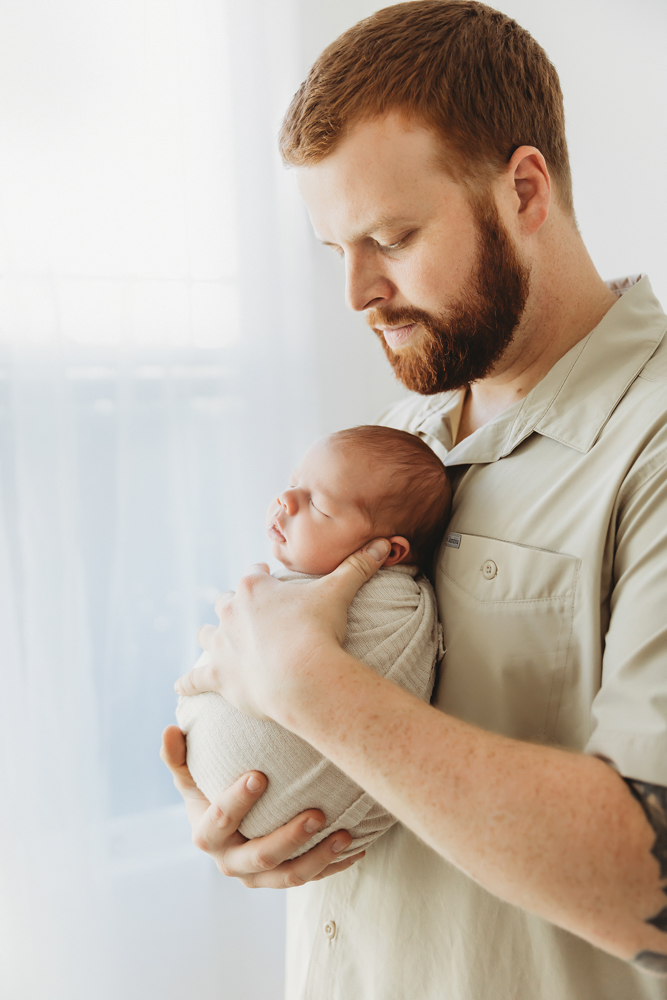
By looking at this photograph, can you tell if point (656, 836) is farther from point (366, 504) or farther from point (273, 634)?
point (366, 504)

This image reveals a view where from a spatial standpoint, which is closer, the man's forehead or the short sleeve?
the short sleeve

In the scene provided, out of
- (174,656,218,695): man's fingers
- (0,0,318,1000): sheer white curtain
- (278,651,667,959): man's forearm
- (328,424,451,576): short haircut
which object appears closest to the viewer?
(278,651,667,959): man's forearm

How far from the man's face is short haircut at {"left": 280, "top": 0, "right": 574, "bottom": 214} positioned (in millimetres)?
28

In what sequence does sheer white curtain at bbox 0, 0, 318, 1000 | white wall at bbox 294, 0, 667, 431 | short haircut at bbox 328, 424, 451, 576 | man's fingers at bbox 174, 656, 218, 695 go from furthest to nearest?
white wall at bbox 294, 0, 667, 431, sheer white curtain at bbox 0, 0, 318, 1000, short haircut at bbox 328, 424, 451, 576, man's fingers at bbox 174, 656, 218, 695

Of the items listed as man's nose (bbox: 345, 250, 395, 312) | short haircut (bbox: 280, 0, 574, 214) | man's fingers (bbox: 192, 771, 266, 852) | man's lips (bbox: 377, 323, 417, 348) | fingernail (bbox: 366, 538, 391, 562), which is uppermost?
short haircut (bbox: 280, 0, 574, 214)

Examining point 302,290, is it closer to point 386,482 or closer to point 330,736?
point 386,482

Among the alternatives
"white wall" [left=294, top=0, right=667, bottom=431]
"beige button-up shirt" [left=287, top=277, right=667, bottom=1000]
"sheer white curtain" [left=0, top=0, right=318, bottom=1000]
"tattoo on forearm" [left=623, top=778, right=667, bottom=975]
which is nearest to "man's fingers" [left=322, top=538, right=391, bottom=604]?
"beige button-up shirt" [left=287, top=277, right=667, bottom=1000]

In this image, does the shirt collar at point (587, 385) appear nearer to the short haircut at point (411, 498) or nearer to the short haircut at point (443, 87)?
the short haircut at point (411, 498)

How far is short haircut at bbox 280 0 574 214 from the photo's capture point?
1004mm

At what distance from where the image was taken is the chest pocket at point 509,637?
0.87 m

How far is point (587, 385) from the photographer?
1.01m

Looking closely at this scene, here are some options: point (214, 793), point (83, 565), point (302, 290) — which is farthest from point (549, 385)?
point (83, 565)

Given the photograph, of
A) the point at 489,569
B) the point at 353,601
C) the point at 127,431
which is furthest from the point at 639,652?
the point at 127,431

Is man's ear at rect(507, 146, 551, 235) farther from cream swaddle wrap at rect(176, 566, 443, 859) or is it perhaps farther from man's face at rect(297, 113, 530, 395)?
cream swaddle wrap at rect(176, 566, 443, 859)
